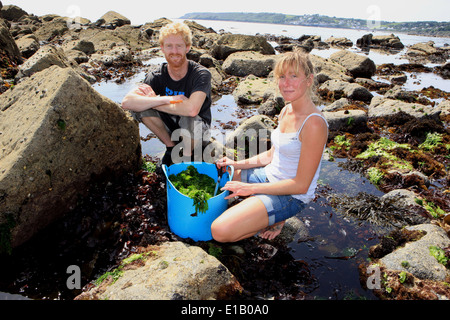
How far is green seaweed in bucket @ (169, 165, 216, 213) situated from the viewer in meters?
3.35

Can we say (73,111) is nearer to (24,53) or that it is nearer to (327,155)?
(327,155)

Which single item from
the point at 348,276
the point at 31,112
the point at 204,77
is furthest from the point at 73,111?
the point at 348,276

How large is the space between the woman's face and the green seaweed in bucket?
1.44m

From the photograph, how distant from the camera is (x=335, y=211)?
4.66 m

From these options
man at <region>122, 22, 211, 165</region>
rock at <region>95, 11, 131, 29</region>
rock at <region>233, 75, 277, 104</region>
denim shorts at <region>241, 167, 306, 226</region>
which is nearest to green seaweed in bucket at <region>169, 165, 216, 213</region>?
denim shorts at <region>241, 167, 306, 226</region>

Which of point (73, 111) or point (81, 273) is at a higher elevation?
point (73, 111)

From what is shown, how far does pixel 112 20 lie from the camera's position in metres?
39.1

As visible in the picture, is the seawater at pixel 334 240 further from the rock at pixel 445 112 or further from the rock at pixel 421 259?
the rock at pixel 445 112

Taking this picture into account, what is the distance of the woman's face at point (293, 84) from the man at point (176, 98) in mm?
1501

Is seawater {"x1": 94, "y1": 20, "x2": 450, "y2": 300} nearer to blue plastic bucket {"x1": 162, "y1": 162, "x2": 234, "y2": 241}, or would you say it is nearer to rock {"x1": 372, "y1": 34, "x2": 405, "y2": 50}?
blue plastic bucket {"x1": 162, "y1": 162, "x2": 234, "y2": 241}

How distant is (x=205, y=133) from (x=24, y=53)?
1433cm

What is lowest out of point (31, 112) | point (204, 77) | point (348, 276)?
point (348, 276)

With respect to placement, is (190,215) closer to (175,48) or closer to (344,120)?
(175,48)

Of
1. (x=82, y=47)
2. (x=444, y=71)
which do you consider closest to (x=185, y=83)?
(x=82, y=47)
